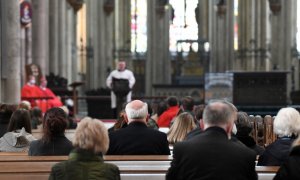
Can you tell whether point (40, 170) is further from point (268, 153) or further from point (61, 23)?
point (61, 23)

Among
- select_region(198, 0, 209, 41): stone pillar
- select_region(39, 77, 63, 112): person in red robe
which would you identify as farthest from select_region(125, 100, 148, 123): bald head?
select_region(198, 0, 209, 41): stone pillar

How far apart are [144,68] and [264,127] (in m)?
25.9

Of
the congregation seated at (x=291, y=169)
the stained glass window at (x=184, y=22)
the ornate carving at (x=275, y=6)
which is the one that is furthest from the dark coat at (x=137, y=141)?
the stained glass window at (x=184, y=22)

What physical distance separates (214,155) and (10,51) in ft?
43.2

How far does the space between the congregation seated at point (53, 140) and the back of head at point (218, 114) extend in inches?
77.3

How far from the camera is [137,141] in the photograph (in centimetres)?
655

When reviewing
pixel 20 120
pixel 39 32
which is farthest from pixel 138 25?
pixel 20 120

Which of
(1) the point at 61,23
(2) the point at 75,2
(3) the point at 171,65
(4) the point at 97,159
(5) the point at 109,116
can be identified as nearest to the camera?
(4) the point at 97,159

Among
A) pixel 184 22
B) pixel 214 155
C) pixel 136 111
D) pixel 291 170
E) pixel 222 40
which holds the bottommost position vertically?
pixel 291 170

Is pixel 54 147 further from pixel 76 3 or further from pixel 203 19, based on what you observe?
pixel 203 19

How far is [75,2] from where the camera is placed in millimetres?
28656

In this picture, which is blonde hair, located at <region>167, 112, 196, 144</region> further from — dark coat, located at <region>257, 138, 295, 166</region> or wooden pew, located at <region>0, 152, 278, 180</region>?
dark coat, located at <region>257, 138, 295, 166</region>

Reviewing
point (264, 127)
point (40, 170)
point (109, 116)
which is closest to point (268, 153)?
point (40, 170)

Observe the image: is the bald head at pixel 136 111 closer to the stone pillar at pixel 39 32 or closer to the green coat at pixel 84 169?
the green coat at pixel 84 169
